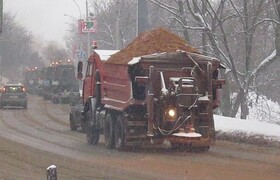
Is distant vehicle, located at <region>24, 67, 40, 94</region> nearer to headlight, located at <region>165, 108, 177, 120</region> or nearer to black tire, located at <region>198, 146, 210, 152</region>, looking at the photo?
black tire, located at <region>198, 146, 210, 152</region>

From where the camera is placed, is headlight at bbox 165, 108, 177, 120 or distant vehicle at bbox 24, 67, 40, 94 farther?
distant vehicle at bbox 24, 67, 40, 94

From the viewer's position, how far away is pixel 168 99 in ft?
65.9

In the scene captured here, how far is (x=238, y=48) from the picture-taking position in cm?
4100

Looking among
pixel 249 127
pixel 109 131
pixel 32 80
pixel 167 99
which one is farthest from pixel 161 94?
pixel 32 80

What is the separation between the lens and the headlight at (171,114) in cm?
2011

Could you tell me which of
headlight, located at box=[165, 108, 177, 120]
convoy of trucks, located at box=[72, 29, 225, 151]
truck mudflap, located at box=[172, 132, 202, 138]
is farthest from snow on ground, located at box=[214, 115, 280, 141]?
headlight, located at box=[165, 108, 177, 120]

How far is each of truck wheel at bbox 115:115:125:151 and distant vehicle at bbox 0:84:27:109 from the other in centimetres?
3103

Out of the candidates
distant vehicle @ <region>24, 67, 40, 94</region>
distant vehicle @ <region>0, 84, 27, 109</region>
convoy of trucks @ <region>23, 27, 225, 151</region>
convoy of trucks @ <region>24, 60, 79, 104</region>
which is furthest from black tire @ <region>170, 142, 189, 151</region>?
distant vehicle @ <region>24, 67, 40, 94</region>

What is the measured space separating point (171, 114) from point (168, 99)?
400 millimetres

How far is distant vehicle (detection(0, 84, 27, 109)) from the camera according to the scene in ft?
171

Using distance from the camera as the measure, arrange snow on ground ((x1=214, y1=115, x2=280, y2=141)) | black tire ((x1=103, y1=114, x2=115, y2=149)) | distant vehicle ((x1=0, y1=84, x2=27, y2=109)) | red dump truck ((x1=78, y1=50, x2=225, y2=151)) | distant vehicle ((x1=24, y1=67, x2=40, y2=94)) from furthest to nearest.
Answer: distant vehicle ((x1=24, y1=67, x2=40, y2=94))
distant vehicle ((x1=0, y1=84, x2=27, y2=109))
snow on ground ((x1=214, y1=115, x2=280, y2=141))
black tire ((x1=103, y1=114, x2=115, y2=149))
red dump truck ((x1=78, y1=50, x2=225, y2=151))

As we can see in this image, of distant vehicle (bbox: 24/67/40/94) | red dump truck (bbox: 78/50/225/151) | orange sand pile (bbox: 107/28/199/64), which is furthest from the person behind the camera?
distant vehicle (bbox: 24/67/40/94)

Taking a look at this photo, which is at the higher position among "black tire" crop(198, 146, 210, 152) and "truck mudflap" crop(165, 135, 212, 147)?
"truck mudflap" crop(165, 135, 212, 147)

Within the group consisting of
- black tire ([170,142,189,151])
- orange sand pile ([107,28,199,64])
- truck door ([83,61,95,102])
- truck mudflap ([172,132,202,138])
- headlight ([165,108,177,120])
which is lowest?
black tire ([170,142,189,151])
